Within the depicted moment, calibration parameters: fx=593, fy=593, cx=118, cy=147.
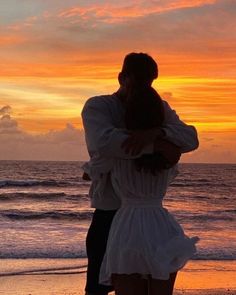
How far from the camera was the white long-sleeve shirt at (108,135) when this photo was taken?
2410 millimetres

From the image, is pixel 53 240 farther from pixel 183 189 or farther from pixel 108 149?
pixel 183 189

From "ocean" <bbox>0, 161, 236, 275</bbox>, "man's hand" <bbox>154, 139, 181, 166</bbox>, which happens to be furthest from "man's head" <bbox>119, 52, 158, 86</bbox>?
"ocean" <bbox>0, 161, 236, 275</bbox>

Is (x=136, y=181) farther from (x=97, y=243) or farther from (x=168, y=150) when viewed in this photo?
(x=97, y=243)

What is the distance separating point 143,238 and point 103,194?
1.09ft

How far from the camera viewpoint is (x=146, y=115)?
242 cm

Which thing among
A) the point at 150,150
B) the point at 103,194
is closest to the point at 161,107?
the point at 150,150

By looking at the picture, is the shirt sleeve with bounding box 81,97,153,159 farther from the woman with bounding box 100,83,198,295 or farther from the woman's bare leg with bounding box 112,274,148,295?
the woman's bare leg with bounding box 112,274,148,295

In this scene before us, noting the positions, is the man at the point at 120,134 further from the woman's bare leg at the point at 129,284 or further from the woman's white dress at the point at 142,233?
the woman's bare leg at the point at 129,284

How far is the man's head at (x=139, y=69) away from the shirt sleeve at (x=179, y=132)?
0.15 meters

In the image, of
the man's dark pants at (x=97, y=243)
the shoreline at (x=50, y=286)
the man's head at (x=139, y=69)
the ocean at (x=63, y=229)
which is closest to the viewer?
the man's head at (x=139, y=69)

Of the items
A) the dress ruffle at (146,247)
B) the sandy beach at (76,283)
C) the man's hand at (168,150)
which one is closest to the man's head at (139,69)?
the man's hand at (168,150)

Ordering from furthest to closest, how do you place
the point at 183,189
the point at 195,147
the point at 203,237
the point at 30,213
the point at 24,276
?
1. the point at 183,189
2. the point at 30,213
3. the point at 203,237
4. the point at 24,276
5. the point at 195,147

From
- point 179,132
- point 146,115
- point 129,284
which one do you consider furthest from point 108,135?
point 129,284

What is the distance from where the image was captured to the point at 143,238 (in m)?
2.44
